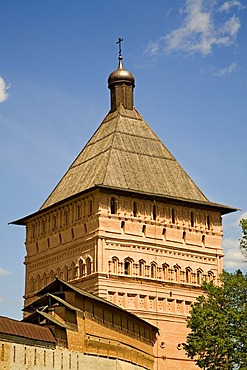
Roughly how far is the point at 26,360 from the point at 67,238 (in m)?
15.1

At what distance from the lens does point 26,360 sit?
2334 cm

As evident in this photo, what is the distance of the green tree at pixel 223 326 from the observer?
1117 inches

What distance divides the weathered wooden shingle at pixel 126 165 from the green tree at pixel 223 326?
8821mm

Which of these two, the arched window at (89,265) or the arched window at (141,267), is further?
the arched window at (141,267)

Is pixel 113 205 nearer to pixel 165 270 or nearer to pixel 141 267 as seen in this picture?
pixel 141 267

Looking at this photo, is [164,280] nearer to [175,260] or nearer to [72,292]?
[175,260]

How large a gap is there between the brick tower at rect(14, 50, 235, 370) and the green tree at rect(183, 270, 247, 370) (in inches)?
261

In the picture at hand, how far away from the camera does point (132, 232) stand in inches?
1459

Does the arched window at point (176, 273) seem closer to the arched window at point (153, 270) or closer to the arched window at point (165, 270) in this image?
the arched window at point (165, 270)

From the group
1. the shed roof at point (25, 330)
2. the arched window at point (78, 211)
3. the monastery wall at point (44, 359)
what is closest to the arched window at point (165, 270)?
the arched window at point (78, 211)

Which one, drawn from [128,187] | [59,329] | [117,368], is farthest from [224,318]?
[128,187]

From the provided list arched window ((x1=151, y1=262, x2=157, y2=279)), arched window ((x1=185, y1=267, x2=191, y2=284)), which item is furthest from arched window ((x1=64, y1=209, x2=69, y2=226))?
arched window ((x1=185, y1=267, x2=191, y2=284))

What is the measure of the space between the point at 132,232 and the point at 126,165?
134 inches

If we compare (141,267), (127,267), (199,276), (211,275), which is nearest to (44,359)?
(127,267)
